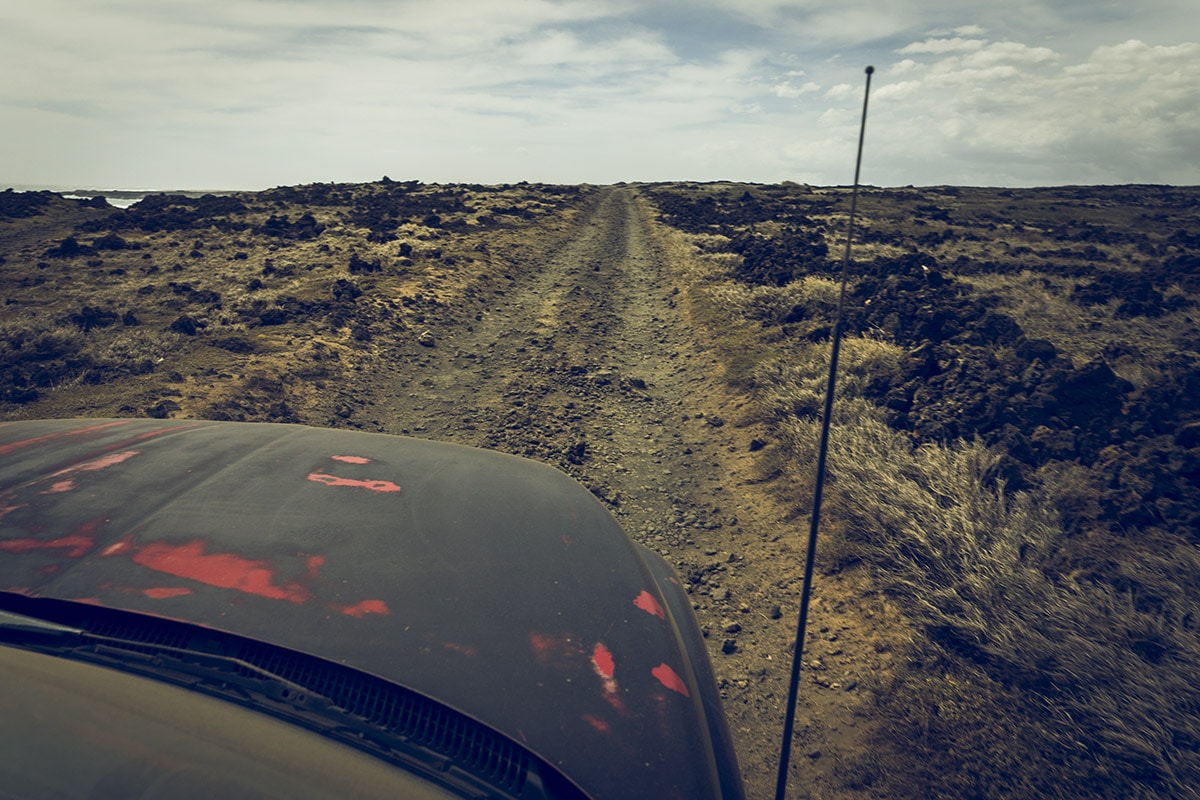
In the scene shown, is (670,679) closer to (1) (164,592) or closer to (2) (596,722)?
(2) (596,722)

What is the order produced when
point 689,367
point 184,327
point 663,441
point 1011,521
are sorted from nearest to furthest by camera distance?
point 1011,521, point 663,441, point 689,367, point 184,327

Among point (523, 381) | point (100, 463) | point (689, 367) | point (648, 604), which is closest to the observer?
point (648, 604)

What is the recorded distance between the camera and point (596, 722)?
1.84 meters

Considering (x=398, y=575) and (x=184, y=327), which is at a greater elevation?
(x=398, y=575)

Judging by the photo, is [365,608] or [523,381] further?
[523,381]

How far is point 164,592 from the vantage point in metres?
2.00

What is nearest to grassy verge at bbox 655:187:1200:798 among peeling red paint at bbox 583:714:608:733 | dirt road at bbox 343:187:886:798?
dirt road at bbox 343:187:886:798

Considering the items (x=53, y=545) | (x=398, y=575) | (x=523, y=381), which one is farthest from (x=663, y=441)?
(x=53, y=545)

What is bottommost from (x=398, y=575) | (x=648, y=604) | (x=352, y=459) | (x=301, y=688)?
(x=648, y=604)

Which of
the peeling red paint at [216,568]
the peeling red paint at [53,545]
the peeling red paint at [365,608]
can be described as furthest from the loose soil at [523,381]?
the peeling red paint at [53,545]

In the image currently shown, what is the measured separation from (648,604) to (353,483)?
144cm

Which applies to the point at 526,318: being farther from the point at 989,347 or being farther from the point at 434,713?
the point at 434,713

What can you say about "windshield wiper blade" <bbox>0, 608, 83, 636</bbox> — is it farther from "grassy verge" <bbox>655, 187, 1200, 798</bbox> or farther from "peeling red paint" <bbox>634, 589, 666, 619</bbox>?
"grassy verge" <bbox>655, 187, 1200, 798</bbox>

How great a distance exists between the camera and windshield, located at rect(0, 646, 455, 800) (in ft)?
4.39
